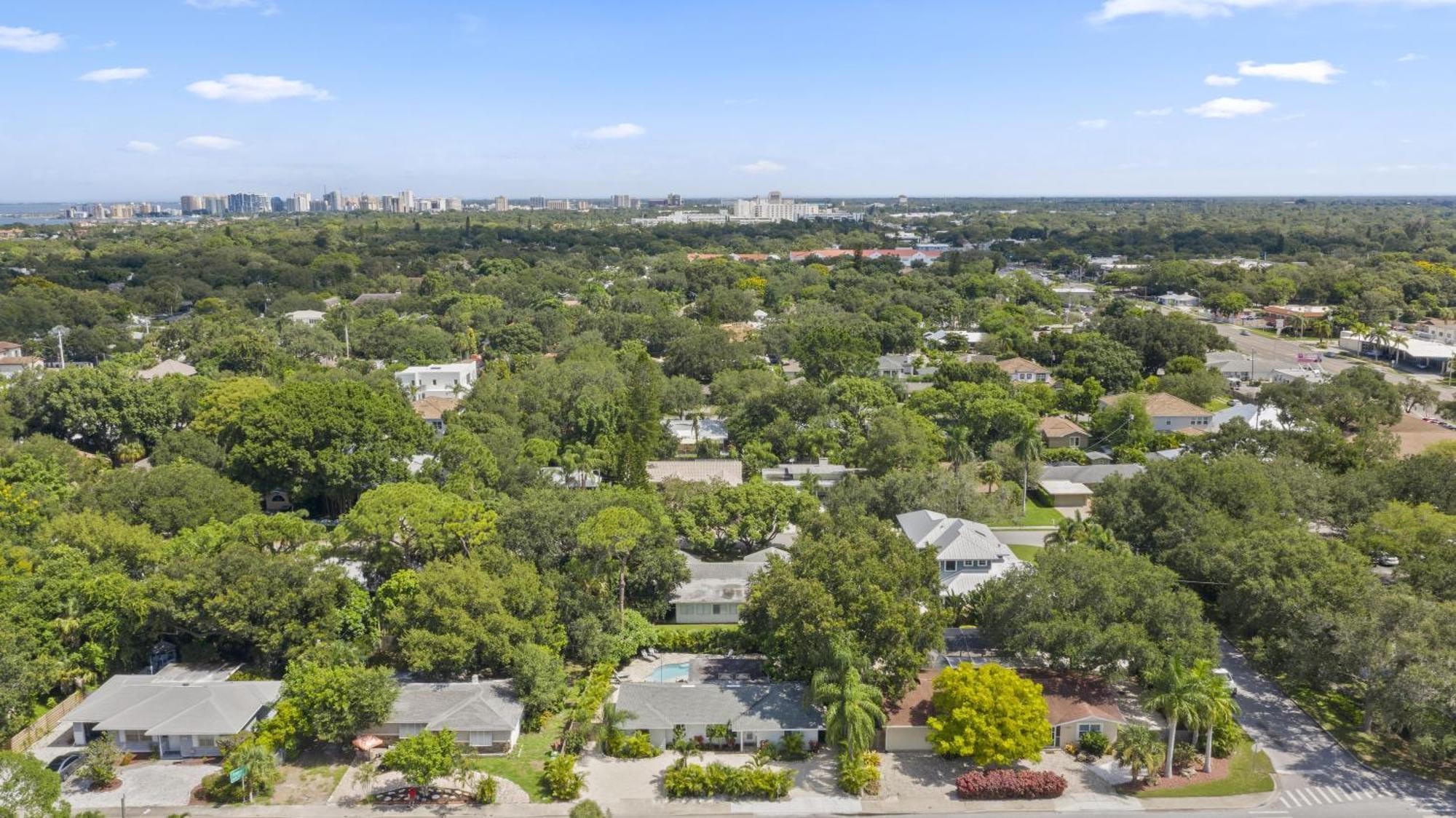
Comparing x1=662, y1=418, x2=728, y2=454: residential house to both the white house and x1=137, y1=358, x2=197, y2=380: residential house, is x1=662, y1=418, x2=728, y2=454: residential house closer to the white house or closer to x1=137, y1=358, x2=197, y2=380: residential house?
the white house

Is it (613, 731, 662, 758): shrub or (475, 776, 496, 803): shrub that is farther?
(613, 731, 662, 758): shrub

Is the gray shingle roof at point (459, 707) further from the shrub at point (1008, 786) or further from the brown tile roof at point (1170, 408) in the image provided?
the brown tile roof at point (1170, 408)

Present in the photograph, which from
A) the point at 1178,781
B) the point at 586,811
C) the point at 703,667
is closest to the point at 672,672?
the point at 703,667

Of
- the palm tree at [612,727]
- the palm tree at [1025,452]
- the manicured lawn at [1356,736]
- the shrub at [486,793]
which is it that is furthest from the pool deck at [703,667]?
the palm tree at [1025,452]

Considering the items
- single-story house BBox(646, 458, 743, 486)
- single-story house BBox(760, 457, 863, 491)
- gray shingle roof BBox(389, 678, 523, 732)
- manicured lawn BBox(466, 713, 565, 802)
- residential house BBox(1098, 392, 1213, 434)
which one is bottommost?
manicured lawn BBox(466, 713, 565, 802)

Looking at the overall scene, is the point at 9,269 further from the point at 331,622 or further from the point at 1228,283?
the point at 1228,283

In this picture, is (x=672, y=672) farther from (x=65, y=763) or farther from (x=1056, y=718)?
(x=65, y=763)

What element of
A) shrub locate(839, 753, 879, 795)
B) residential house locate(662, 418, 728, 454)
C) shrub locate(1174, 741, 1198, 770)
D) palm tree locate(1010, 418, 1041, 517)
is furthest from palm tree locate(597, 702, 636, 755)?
residential house locate(662, 418, 728, 454)
